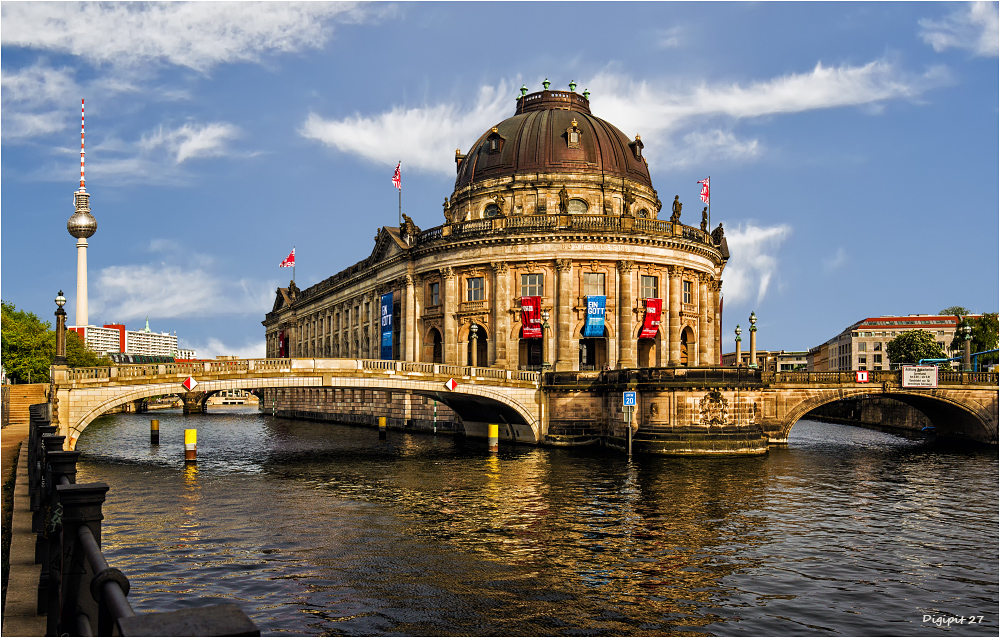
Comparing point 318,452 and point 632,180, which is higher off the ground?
point 632,180

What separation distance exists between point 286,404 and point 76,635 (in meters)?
120

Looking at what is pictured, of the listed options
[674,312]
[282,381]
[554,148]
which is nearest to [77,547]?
[282,381]

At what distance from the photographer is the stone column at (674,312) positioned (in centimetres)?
7044

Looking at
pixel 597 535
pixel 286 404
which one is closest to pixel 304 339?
pixel 286 404

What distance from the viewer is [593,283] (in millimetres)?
68000

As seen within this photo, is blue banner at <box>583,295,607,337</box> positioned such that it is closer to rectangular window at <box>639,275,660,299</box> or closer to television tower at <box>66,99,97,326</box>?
rectangular window at <box>639,275,660,299</box>

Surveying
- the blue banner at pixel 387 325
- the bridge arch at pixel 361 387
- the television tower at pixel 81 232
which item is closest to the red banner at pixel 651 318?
the bridge arch at pixel 361 387

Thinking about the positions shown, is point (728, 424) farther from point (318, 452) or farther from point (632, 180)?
point (632, 180)

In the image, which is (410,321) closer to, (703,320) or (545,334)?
(545,334)

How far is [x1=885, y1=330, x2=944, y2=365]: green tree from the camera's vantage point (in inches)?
4771

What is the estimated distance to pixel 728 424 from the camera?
50.8 metres

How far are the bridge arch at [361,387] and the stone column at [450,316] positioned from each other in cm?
604

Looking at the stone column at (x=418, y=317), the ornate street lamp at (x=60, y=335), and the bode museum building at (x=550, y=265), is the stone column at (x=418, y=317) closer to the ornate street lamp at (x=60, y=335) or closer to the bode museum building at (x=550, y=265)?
the bode museum building at (x=550, y=265)

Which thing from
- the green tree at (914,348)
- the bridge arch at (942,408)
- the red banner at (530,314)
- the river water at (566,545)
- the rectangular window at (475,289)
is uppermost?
the rectangular window at (475,289)
